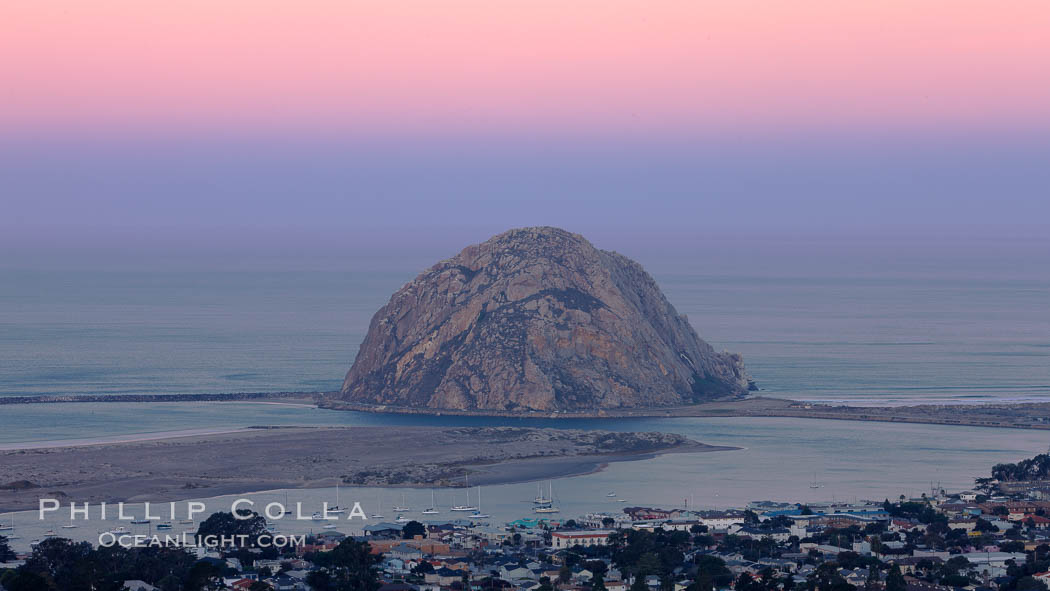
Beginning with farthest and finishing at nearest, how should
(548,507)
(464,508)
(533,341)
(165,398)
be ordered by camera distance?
(533,341) < (165,398) < (548,507) < (464,508)

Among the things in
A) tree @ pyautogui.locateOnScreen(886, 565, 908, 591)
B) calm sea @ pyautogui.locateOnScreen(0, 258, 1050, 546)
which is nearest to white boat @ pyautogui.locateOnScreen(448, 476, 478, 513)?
calm sea @ pyautogui.locateOnScreen(0, 258, 1050, 546)

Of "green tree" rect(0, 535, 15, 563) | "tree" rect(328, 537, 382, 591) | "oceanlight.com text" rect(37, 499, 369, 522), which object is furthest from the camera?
"oceanlight.com text" rect(37, 499, 369, 522)

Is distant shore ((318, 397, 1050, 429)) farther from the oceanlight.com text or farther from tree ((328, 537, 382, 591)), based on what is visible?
tree ((328, 537, 382, 591))

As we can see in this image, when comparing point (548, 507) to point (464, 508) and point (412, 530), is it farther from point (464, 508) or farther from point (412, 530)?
point (412, 530)

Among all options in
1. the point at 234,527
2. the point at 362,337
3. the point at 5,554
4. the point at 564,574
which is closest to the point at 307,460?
the point at 234,527

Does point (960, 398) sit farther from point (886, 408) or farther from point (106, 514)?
point (106, 514)

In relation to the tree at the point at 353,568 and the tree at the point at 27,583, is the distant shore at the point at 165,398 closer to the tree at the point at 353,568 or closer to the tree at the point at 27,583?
the tree at the point at 353,568
